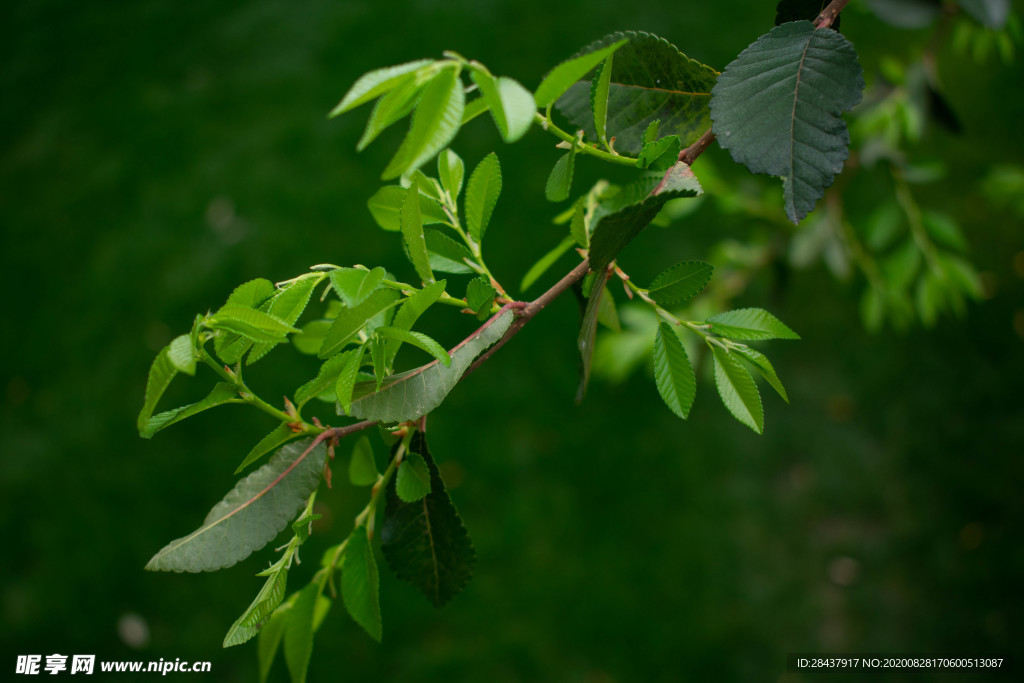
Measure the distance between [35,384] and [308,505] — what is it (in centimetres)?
348

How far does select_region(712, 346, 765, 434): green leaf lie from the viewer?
0.78 m

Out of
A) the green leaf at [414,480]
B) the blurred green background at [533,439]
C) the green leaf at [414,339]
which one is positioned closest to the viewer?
the green leaf at [414,339]

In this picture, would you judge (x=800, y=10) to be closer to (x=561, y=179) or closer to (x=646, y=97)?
(x=646, y=97)

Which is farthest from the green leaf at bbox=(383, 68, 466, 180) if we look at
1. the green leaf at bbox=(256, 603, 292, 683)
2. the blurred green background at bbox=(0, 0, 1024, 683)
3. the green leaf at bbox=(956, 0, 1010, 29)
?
the blurred green background at bbox=(0, 0, 1024, 683)

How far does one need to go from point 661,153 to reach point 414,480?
443mm

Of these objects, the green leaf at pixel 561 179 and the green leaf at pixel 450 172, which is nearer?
the green leaf at pixel 561 179

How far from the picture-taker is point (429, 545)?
2.67ft

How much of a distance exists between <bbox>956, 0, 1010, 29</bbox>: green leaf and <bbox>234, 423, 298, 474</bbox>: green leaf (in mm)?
1186

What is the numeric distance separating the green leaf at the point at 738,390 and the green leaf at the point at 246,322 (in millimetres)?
508

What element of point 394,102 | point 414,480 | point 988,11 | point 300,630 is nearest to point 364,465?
point 414,480

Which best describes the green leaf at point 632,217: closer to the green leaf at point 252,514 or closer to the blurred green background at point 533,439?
the green leaf at point 252,514

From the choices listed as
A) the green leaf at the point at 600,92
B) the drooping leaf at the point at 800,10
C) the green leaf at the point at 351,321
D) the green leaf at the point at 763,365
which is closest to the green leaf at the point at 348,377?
Result: the green leaf at the point at 351,321

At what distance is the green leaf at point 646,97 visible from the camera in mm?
800

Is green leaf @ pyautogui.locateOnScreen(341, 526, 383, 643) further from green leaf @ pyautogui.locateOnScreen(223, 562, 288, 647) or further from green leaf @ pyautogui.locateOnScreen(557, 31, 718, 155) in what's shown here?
green leaf @ pyautogui.locateOnScreen(557, 31, 718, 155)
